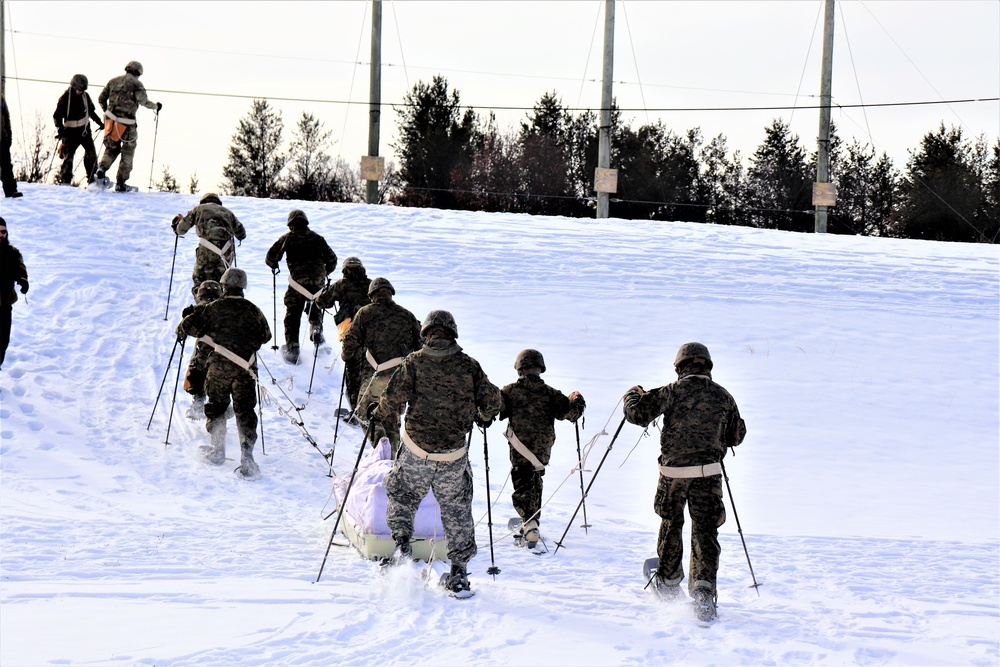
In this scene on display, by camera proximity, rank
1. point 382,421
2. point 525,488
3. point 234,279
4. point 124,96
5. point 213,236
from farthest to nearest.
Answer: point 124,96 < point 213,236 < point 234,279 < point 382,421 < point 525,488

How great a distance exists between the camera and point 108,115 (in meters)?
16.9

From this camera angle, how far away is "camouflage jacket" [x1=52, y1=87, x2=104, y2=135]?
17219 millimetres

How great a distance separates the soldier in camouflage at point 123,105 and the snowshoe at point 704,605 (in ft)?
43.9

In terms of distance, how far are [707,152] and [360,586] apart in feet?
130

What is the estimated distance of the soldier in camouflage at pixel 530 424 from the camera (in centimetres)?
810

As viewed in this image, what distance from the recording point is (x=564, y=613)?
6.51 metres

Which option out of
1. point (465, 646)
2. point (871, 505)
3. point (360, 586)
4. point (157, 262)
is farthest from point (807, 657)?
point (157, 262)

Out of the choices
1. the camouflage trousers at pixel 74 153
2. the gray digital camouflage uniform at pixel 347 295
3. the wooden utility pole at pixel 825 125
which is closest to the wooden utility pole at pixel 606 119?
the wooden utility pole at pixel 825 125

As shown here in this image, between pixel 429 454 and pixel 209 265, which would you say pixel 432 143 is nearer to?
pixel 209 265

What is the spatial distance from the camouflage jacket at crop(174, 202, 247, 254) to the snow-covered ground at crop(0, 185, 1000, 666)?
3.90ft

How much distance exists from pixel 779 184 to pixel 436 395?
38.3 meters

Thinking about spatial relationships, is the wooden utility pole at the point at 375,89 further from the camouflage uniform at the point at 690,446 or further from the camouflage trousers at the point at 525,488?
the camouflage uniform at the point at 690,446

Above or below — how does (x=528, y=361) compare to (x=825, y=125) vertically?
below

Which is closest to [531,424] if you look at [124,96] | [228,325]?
[228,325]
